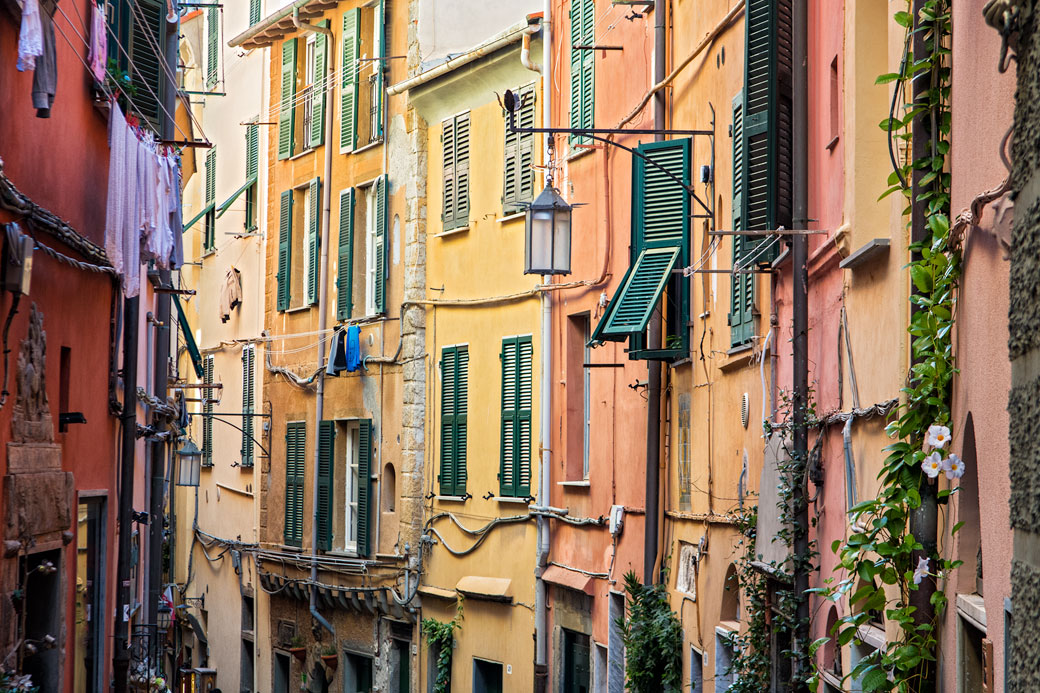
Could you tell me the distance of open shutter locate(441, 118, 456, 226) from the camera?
68.3 ft

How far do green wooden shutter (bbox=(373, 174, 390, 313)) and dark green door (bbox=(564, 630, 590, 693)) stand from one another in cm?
693

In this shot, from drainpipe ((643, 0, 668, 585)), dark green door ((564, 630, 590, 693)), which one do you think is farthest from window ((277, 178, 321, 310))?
drainpipe ((643, 0, 668, 585))

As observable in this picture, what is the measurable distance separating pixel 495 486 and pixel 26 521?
10.1m

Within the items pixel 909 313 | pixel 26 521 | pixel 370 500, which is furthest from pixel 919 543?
pixel 370 500

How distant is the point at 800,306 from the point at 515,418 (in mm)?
9455

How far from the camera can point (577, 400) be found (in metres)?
17.5

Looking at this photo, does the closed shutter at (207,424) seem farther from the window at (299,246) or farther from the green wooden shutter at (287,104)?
the green wooden shutter at (287,104)

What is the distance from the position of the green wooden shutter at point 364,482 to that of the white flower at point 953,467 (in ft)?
56.5

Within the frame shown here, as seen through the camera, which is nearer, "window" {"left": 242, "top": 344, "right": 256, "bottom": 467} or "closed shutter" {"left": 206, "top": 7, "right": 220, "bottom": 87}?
"window" {"left": 242, "top": 344, "right": 256, "bottom": 467}

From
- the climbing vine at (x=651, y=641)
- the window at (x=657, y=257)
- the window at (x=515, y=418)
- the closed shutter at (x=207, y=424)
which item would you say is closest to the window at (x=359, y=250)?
the window at (x=515, y=418)

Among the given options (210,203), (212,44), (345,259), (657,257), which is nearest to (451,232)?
(345,259)

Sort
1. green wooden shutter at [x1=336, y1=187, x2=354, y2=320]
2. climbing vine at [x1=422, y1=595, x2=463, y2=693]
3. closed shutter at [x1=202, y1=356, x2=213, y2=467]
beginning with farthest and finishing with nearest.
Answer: closed shutter at [x1=202, y1=356, x2=213, y2=467] < green wooden shutter at [x1=336, y1=187, x2=354, y2=320] < climbing vine at [x1=422, y1=595, x2=463, y2=693]

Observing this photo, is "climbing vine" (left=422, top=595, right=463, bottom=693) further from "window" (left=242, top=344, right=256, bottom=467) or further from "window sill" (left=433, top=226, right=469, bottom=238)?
"window" (left=242, top=344, right=256, bottom=467)

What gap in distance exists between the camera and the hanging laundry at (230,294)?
28.5 m
